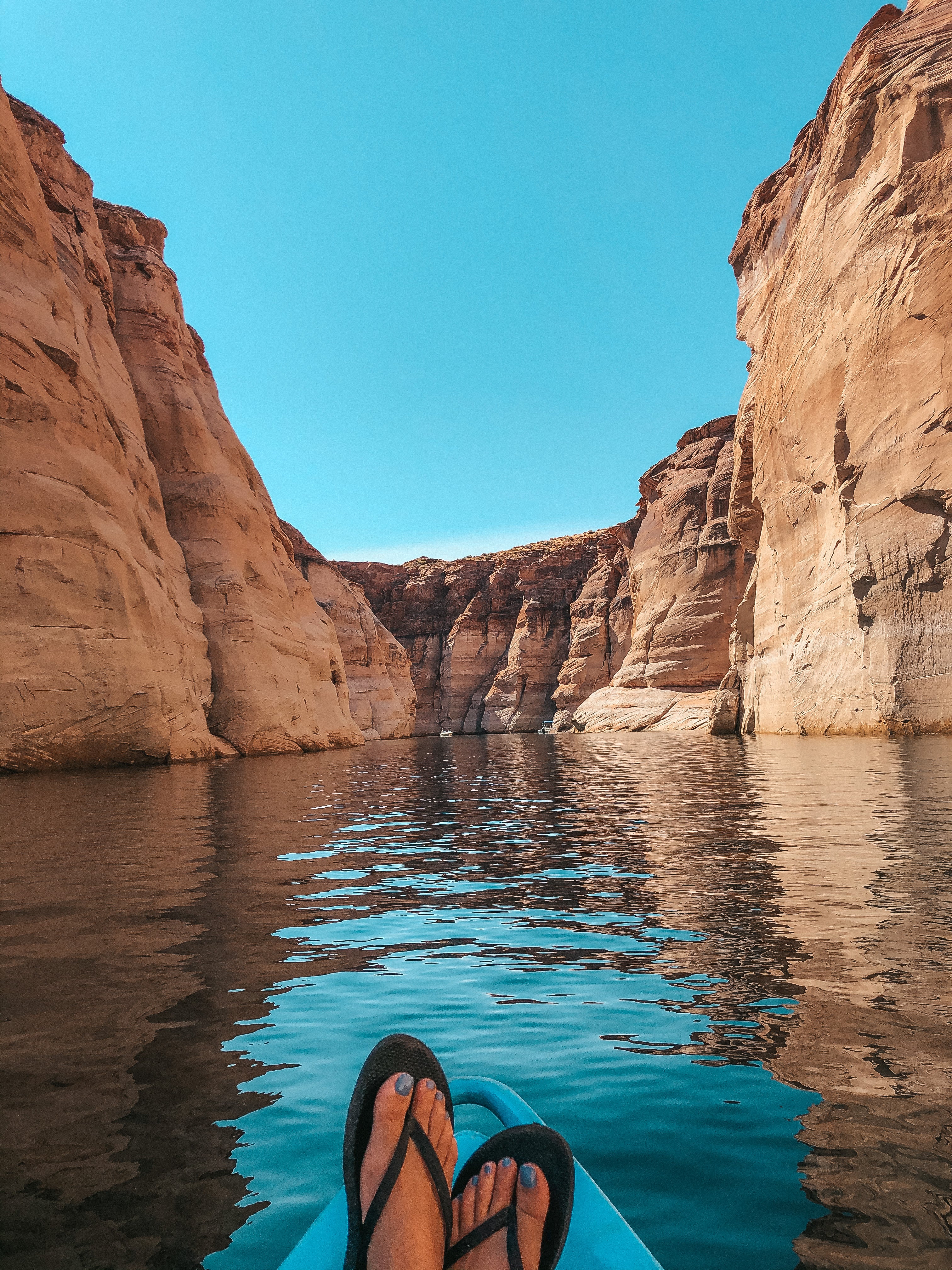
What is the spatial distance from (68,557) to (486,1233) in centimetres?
1890

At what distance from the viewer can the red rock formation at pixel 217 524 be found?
26.7 meters

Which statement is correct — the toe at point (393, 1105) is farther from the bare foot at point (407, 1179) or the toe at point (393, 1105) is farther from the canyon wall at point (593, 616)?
the canyon wall at point (593, 616)

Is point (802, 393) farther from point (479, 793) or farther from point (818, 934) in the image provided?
point (818, 934)

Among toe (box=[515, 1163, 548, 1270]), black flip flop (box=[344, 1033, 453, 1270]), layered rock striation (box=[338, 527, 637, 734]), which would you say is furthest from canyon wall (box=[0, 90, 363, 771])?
layered rock striation (box=[338, 527, 637, 734])

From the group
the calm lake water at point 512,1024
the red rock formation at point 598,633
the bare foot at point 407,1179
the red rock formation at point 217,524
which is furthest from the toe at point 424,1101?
the red rock formation at point 598,633

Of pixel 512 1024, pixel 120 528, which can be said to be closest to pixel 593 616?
pixel 120 528

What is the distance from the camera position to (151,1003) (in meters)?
3.51

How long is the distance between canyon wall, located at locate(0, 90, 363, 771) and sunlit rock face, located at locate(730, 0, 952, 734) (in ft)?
59.2

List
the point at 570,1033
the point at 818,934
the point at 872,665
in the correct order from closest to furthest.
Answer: the point at 570,1033, the point at 818,934, the point at 872,665

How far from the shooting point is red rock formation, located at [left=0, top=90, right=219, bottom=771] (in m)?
17.1

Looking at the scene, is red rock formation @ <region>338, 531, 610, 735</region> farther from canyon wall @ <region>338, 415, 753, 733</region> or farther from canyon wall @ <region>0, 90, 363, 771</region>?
canyon wall @ <region>0, 90, 363, 771</region>

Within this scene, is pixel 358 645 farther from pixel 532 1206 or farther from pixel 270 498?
pixel 532 1206

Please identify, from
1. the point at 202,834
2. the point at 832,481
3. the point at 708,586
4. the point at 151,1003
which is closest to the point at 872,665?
the point at 832,481

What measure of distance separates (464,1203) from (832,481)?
84.0ft
